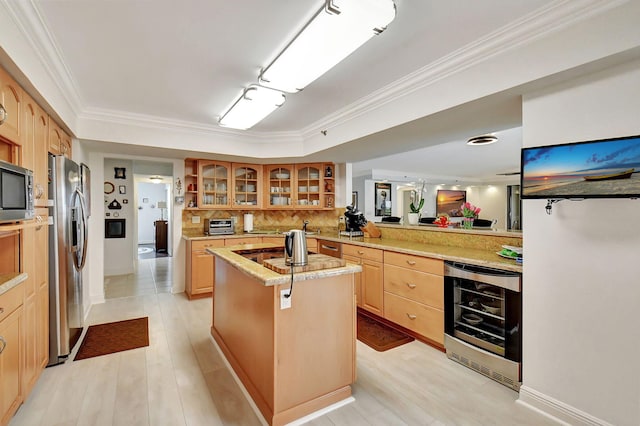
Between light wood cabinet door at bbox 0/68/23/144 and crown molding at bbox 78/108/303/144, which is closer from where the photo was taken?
light wood cabinet door at bbox 0/68/23/144

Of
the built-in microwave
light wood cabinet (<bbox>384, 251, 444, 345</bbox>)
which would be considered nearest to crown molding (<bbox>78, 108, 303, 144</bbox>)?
the built-in microwave

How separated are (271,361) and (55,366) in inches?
78.4

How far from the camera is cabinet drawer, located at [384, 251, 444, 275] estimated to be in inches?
105

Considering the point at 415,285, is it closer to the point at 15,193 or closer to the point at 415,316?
the point at 415,316

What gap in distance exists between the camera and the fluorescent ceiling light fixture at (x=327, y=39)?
1.49 metres

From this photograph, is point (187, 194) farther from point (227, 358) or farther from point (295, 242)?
point (295, 242)

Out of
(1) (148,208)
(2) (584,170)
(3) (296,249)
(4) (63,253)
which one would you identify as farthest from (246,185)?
(1) (148,208)

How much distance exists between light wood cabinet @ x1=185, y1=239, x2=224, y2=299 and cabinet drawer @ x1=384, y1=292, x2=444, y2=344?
8.04ft

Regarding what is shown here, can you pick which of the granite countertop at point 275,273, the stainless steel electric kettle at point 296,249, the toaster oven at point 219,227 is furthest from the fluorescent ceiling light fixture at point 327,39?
the toaster oven at point 219,227

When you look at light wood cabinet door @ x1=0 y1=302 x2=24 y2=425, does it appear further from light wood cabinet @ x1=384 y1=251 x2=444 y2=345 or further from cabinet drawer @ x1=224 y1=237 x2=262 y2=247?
light wood cabinet @ x1=384 y1=251 x2=444 y2=345

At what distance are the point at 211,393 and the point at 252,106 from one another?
242cm

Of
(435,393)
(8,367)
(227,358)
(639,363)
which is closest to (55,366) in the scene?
(8,367)

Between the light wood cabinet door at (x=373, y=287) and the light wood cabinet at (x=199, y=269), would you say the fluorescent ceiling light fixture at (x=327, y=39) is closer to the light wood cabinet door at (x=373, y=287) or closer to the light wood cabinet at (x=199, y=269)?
the light wood cabinet door at (x=373, y=287)

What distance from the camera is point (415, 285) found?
2.88 metres
